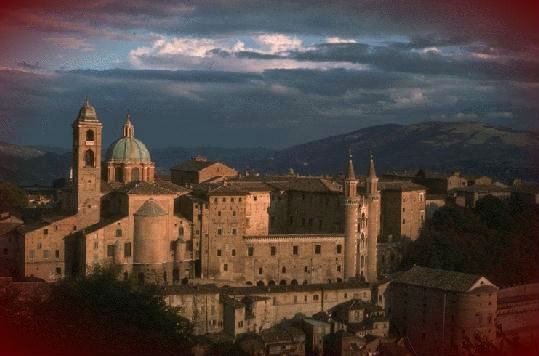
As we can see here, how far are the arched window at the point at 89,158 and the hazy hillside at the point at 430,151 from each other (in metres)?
19.6

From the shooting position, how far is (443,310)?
98.8ft

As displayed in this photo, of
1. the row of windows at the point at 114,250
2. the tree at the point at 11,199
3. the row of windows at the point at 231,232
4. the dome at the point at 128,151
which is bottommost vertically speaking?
the row of windows at the point at 114,250

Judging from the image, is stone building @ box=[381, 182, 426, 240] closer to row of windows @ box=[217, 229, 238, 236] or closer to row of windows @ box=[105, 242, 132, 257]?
row of windows @ box=[217, 229, 238, 236]

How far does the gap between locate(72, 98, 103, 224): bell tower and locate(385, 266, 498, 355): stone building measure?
39.6ft

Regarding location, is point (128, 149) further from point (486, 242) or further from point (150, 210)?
point (486, 242)

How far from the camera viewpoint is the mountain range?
42.9 metres

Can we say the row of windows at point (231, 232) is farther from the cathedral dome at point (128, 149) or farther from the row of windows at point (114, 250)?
the cathedral dome at point (128, 149)

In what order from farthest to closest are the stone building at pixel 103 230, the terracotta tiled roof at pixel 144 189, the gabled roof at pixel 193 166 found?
the gabled roof at pixel 193 166
the terracotta tiled roof at pixel 144 189
the stone building at pixel 103 230

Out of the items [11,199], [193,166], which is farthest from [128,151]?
[11,199]

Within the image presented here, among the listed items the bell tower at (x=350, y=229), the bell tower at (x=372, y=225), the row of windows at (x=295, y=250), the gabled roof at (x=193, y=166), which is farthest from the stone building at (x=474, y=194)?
the gabled roof at (x=193, y=166)

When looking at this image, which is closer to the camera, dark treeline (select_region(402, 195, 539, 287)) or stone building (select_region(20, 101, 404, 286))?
stone building (select_region(20, 101, 404, 286))

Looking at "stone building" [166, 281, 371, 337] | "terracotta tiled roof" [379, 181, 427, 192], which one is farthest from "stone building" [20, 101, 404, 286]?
"terracotta tiled roof" [379, 181, 427, 192]

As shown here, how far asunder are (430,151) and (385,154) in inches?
136

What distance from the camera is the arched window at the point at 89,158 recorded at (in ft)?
105
